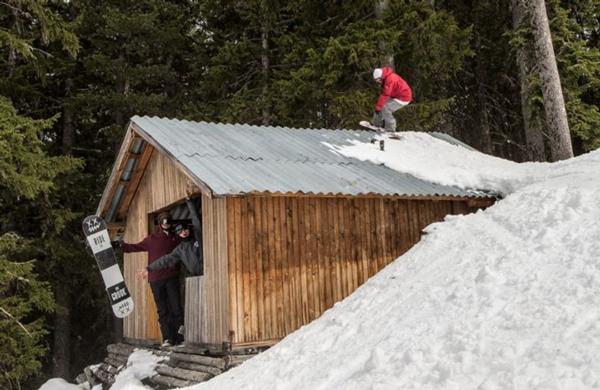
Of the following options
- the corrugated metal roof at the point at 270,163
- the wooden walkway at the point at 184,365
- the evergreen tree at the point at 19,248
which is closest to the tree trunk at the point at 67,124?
the evergreen tree at the point at 19,248

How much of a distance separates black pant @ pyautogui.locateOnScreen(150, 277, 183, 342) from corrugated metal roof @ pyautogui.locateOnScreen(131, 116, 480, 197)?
2.52 metres

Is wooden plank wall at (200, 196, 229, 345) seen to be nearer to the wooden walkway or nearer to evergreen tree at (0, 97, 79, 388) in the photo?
the wooden walkway

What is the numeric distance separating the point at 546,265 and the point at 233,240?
4414 mm

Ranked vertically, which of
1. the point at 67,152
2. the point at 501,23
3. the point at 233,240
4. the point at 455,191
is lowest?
the point at 233,240

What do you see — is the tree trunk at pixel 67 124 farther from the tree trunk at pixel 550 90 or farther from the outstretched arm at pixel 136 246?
the tree trunk at pixel 550 90

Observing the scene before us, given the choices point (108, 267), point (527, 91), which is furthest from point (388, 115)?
point (108, 267)

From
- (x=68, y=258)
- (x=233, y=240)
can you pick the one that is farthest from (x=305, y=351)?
(x=68, y=258)

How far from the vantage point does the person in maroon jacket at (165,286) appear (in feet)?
33.8

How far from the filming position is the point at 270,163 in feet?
32.4

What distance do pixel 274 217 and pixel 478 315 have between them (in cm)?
424

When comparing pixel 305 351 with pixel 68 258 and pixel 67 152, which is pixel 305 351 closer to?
pixel 68 258

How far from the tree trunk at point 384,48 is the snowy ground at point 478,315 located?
7.63 meters

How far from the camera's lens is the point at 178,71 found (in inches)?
908

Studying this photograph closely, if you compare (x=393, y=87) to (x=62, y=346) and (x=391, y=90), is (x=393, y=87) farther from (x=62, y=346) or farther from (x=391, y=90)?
(x=62, y=346)
